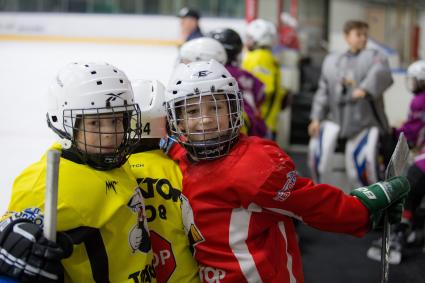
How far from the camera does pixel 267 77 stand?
3387 mm

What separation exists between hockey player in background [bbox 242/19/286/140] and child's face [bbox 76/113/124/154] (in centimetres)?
229

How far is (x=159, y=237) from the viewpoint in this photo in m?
1.25

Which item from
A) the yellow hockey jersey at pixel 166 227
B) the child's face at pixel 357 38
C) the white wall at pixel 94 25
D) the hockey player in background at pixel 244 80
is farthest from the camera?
the white wall at pixel 94 25

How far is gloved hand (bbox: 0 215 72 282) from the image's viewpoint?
2.88 ft

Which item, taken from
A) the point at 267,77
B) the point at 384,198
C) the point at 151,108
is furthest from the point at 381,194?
the point at 267,77

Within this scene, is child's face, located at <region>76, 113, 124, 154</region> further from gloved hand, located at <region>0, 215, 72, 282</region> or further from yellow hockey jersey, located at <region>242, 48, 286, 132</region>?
yellow hockey jersey, located at <region>242, 48, 286, 132</region>

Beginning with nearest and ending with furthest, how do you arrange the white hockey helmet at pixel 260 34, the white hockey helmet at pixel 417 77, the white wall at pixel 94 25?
the white hockey helmet at pixel 417 77 → the white hockey helmet at pixel 260 34 → the white wall at pixel 94 25

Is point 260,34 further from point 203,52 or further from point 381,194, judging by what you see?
point 381,194

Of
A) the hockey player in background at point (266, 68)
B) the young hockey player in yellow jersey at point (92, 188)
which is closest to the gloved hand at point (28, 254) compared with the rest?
the young hockey player in yellow jersey at point (92, 188)

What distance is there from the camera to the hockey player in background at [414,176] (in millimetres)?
2555

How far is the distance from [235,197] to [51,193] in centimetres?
44

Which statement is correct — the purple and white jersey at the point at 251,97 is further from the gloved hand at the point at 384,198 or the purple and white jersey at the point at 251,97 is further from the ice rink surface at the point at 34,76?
the gloved hand at the point at 384,198

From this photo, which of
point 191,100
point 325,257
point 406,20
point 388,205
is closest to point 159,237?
point 191,100

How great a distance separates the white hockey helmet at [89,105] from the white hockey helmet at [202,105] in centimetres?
12
